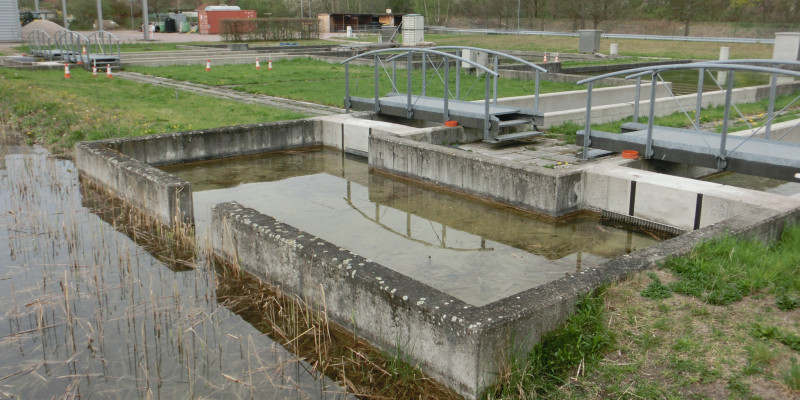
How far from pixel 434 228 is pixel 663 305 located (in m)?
3.87

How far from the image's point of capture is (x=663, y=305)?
4.95m

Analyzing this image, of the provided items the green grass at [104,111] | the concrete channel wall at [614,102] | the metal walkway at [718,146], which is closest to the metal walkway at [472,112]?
the concrete channel wall at [614,102]

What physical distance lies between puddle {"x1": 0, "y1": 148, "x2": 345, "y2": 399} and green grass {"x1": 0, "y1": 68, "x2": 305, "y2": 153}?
517cm

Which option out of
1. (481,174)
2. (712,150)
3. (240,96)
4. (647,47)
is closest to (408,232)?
(481,174)

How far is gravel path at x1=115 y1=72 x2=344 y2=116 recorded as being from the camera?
51.1 feet

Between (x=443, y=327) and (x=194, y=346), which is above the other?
(x=443, y=327)

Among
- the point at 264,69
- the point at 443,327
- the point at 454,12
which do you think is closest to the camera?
the point at 443,327

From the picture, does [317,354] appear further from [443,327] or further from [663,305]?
[663,305]

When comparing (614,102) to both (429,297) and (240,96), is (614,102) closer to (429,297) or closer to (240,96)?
(240,96)

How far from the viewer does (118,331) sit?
18.4ft

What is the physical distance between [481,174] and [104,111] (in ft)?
28.9

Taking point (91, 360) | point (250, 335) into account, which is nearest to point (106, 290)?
point (91, 360)

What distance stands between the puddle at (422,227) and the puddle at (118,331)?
1.46m

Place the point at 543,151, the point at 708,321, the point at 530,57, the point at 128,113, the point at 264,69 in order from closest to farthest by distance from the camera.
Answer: the point at 708,321 → the point at 543,151 → the point at 128,113 → the point at 264,69 → the point at 530,57
